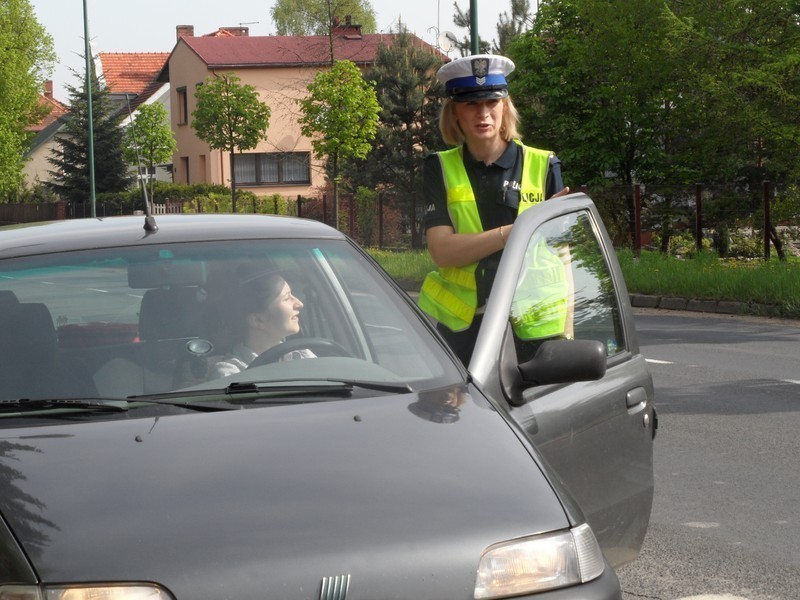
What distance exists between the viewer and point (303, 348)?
3.98 meters

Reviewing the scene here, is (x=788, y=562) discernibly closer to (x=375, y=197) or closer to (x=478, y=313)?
(x=478, y=313)

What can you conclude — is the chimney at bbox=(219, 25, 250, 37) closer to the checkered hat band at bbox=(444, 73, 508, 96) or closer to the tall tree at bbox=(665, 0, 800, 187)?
the tall tree at bbox=(665, 0, 800, 187)

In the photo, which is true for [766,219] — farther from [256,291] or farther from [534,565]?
[534,565]

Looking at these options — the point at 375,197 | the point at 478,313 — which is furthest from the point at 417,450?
the point at 375,197

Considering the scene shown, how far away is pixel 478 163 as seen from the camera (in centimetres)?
502

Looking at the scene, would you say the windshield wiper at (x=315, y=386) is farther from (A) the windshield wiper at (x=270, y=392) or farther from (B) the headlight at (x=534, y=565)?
(B) the headlight at (x=534, y=565)

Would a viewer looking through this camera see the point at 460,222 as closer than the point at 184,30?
Yes

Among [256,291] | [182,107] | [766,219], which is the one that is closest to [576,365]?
[256,291]

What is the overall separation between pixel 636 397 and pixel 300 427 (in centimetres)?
161

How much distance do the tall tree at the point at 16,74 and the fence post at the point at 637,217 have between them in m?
46.2

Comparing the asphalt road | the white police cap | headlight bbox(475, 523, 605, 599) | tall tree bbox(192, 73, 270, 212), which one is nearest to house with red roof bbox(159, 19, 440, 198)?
tall tree bbox(192, 73, 270, 212)

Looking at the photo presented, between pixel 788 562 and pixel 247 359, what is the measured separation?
9.62 ft

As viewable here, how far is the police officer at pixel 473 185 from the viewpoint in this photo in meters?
4.67

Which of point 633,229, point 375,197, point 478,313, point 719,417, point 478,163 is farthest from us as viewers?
point 375,197
